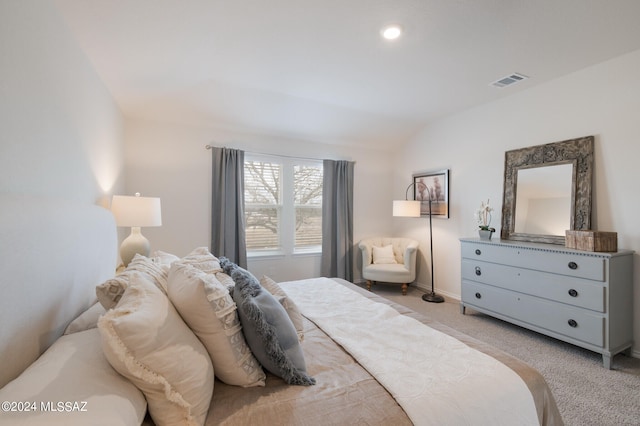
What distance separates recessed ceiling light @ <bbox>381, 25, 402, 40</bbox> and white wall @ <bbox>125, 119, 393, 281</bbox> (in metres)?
2.27

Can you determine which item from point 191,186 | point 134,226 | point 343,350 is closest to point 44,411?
point 343,350

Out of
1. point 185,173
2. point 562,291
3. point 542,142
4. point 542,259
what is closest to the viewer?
point 562,291

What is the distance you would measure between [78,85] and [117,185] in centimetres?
129

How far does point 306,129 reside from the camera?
13.5ft

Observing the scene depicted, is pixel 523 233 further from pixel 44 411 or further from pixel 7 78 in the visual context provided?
pixel 7 78

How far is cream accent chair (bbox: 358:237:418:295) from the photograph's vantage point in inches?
160

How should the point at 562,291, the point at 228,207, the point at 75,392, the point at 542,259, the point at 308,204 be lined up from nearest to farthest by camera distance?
the point at 75,392 < the point at 562,291 < the point at 542,259 < the point at 228,207 < the point at 308,204

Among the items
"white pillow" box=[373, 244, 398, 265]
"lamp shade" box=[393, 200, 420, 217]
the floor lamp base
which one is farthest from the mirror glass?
"white pillow" box=[373, 244, 398, 265]

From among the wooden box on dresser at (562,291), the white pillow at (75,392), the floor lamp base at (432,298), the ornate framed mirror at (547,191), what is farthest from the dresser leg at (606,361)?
the white pillow at (75,392)

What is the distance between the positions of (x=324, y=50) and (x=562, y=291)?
2.99 metres

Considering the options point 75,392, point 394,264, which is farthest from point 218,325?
point 394,264

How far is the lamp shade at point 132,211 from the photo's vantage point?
2.34 m

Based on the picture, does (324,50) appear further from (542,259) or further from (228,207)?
(542,259)

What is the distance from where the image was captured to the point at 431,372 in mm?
1143
